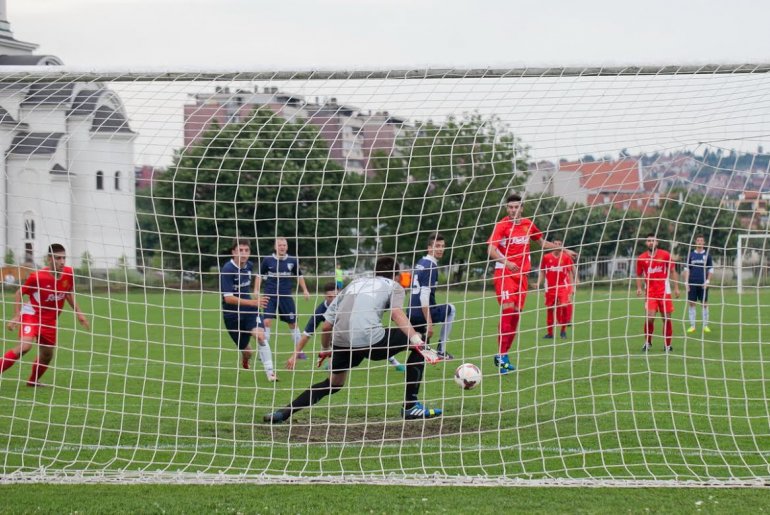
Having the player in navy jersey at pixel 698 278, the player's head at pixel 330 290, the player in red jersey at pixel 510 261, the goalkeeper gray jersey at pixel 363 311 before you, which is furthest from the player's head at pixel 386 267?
the player in navy jersey at pixel 698 278

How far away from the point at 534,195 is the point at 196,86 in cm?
334

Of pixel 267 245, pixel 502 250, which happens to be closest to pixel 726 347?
pixel 502 250

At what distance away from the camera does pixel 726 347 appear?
1642cm

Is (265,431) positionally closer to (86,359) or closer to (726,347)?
(86,359)

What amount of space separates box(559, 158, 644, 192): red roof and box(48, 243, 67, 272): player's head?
5.24 metres

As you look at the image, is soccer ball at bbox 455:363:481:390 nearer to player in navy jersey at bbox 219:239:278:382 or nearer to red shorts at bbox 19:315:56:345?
player in navy jersey at bbox 219:239:278:382

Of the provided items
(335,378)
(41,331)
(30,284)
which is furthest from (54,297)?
(335,378)

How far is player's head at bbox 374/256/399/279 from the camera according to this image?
8461 mm

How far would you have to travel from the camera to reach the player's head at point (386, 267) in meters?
8.46

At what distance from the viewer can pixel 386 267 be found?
854cm

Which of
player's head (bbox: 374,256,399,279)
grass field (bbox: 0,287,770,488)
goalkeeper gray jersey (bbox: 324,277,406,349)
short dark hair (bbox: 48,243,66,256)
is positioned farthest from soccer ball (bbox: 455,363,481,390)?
short dark hair (bbox: 48,243,66,256)

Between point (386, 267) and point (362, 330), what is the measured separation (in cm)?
65

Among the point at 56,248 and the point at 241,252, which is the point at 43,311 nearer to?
the point at 56,248

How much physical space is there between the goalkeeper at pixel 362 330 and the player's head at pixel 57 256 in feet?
10.3
